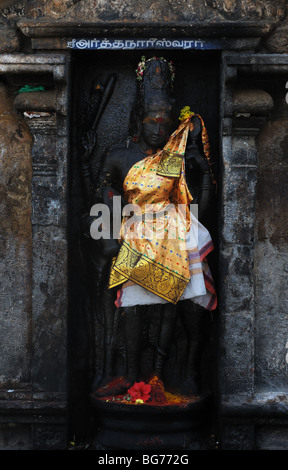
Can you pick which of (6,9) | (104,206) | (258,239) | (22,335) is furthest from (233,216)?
(6,9)

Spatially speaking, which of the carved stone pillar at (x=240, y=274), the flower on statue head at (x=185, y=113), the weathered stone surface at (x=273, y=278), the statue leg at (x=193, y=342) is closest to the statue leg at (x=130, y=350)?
the statue leg at (x=193, y=342)

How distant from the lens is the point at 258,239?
623cm

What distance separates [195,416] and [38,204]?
2155mm

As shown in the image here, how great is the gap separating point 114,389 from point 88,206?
5.14 feet

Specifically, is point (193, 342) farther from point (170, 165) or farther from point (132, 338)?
point (170, 165)

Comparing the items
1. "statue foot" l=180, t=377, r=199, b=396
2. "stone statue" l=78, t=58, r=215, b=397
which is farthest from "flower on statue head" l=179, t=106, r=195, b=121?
"statue foot" l=180, t=377, r=199, b=396

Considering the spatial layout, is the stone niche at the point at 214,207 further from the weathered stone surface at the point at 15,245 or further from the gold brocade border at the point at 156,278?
the gold brocade border at the point at 156,278

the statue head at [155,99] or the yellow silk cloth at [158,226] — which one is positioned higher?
the statue head at [155,99]

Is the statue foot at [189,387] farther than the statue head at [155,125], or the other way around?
the statue foot at [189,387]

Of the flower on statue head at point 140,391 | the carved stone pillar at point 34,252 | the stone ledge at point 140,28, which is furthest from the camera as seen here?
the flower on statue head at point 140,391

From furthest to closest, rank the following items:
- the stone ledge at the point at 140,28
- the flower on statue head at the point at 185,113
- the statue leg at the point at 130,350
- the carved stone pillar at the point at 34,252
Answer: the flower on statue head at the point at 185,113 → the statue leg at the point at 130,350 → the carved stone pillar at the point at 34,252 → the stone ledge at the point at 140,28

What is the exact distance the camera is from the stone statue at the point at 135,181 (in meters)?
6.19

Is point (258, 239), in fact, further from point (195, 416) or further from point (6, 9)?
point (6, 9)

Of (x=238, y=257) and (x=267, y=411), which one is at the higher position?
(x=238, y=257)
